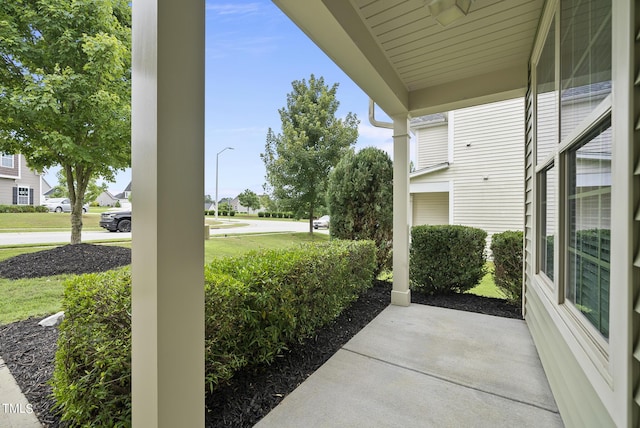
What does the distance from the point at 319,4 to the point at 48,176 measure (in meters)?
3.84

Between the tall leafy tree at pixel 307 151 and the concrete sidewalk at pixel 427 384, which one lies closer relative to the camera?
the concrete sidewalk at pixel 427 384

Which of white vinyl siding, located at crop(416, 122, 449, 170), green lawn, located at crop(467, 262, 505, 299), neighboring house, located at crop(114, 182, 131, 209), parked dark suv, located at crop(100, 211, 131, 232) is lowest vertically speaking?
green lawn, located at crop(467, 262, 505, 299)

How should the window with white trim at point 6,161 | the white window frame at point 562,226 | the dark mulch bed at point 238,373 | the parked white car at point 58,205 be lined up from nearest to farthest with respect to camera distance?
the white window frame at point 562,226 → the dark mulch bed at point 238,373 → the window with white trim at point 6,161 → the parked white car at point 58,205

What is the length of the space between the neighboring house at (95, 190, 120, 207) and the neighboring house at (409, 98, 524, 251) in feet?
23.6

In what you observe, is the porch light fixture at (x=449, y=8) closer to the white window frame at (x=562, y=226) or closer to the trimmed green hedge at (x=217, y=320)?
the white window frame at (x=562, y=226)

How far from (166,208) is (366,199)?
153 inches

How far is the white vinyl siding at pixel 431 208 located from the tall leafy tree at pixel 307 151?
296 centimetres

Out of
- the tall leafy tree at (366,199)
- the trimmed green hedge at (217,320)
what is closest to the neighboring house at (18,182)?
the trimmed green hedge at (217,320)

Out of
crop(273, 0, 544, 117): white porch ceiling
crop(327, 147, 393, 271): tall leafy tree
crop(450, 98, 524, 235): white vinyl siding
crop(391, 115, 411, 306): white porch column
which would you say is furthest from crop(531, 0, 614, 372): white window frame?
crop(450, 98, 524, 235): white vinyl siding

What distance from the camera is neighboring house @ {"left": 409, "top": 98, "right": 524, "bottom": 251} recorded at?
22.6 ft

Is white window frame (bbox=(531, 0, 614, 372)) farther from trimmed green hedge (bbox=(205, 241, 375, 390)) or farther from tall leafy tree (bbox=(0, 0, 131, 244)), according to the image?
tall leafy tree (bbox=(0, 0, 131, 244))

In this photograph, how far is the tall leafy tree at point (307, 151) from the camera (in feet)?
30.0

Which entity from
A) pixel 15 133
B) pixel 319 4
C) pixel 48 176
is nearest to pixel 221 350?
pixel 319 4

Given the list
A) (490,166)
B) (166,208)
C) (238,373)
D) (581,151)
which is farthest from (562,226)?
(490,166)
